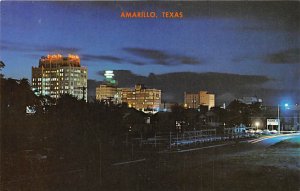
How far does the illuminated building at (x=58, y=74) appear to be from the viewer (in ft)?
254

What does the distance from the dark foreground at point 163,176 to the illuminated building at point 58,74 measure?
61.9 m

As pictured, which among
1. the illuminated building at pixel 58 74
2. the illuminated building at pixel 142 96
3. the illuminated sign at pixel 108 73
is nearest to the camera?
the illuminated building at pixel 58 74

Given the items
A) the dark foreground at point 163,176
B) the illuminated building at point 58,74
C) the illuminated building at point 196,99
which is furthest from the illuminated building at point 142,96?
A: the dark foreground at point 163,176

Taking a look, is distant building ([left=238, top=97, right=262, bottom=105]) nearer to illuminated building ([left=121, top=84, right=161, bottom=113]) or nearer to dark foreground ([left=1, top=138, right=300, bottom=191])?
illuminated building ([left=121, top=84, right=161, bottom=113])

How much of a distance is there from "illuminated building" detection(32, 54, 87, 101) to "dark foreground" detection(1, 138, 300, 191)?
203ft

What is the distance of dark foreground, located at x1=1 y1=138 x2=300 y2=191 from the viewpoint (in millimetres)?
11305

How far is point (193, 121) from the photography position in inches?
2109

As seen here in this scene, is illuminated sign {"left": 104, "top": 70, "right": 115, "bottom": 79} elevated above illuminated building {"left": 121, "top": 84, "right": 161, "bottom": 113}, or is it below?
above

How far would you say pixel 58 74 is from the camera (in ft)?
263

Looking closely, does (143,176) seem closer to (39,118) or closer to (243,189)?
(243,189)

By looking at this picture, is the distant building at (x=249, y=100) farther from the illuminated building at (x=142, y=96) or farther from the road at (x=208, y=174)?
the road at (x=208, y=174)

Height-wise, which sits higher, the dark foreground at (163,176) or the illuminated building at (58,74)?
the illuminated building at (58,74)

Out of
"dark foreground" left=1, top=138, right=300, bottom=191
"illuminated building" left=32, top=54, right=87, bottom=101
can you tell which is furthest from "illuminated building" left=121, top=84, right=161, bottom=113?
A: "dark foreground" left=1, top=138, right=300, bottom=191

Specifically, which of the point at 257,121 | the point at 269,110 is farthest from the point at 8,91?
the point at 269,110
